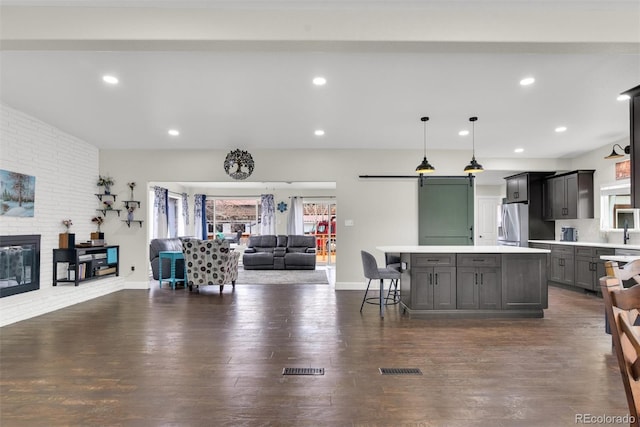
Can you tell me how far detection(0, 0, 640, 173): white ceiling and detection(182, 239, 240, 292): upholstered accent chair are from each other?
6.03 ft

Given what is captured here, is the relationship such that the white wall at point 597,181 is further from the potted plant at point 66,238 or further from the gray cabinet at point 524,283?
the potted plant at point 66,238

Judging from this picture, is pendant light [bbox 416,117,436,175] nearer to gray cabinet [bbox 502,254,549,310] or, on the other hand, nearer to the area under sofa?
gray cabinet [bbox 502,254,549,310]

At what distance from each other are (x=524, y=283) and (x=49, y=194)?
22.4 feet

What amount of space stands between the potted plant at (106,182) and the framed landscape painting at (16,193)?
1612 mm

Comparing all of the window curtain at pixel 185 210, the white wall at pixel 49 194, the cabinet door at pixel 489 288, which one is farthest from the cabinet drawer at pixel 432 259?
the window curtain at pixel 185 210

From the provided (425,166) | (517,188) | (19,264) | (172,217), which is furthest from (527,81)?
(172,217)

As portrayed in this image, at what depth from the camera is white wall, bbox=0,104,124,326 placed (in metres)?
4.72

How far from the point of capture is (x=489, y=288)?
4.60m

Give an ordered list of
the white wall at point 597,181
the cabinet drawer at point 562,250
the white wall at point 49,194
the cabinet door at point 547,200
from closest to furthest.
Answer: the white wall at point 49,194, the white wall at point 597,181, the cabinet drawer at point 562,250, the cabinet door at point 547,200

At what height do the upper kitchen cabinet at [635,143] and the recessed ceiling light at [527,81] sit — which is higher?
the recessed ceiling light at [527,81]

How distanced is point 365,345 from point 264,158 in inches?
173

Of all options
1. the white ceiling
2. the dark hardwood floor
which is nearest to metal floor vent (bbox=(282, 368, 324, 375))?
the dark hardwood floor

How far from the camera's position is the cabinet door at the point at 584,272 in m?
6.10

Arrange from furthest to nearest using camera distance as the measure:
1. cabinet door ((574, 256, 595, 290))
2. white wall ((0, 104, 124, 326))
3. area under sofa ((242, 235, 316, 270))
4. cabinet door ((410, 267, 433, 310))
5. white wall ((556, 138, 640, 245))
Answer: area under sofa ((242, 235, 316, 270)) < white wall ((556, 138, 640, 245)) < cabinet door ((574, 256, 595, 290)) < white wall ((0, 104, 124, 326)) < cabinet door ((410, 267, 433, 310))
